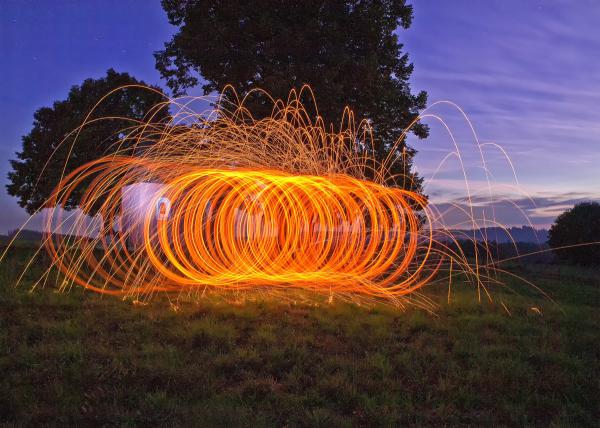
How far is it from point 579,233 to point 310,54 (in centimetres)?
1311

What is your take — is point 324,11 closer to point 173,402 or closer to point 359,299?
point 359,299

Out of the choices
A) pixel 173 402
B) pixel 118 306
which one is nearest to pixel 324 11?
pixel 118 306

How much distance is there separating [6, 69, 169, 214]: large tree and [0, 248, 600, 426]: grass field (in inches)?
557

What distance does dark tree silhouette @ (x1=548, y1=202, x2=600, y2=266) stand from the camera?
19750 millimetres

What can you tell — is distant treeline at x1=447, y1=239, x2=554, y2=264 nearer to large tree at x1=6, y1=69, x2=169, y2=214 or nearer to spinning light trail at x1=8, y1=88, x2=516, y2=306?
spinning light trail at x1=8, y1=88, x2=516, y2=306

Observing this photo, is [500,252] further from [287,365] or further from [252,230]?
[287,365]

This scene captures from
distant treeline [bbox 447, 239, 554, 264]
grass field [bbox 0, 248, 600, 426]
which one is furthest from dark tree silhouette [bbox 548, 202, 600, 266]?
grass field [bbox 0, 248, 600, 426]

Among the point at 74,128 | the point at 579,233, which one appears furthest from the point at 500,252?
the point at 74,128

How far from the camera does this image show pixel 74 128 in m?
21.9

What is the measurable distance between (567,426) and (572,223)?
61.7 ft

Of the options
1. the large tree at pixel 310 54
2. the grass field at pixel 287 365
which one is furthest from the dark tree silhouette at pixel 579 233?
the grass field at pixel 287 365

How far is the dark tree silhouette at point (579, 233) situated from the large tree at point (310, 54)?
8296 mm

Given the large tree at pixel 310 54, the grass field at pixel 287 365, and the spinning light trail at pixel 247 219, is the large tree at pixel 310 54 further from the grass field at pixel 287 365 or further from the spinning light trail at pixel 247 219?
the grass field at pixel 287 365

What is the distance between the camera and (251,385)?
466 centimetres
